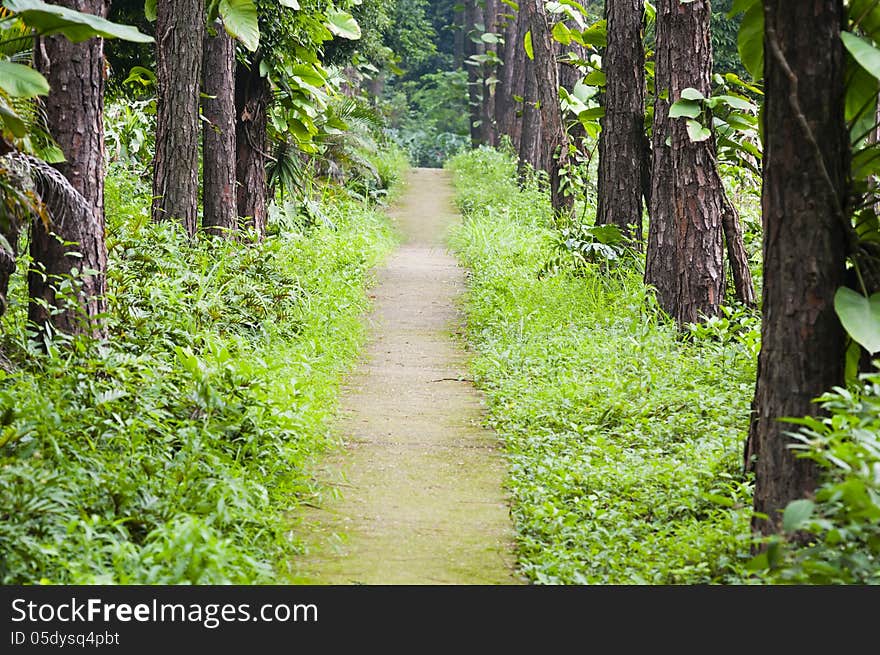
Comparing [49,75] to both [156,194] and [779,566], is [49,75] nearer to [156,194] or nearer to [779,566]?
[156,194]

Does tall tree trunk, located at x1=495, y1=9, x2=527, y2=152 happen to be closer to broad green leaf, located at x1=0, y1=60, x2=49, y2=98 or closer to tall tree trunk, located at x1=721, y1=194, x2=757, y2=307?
tall tree trunk, located at x1=721, y1=194, x2=757, y2=307

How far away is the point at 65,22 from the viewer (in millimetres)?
A: 4500

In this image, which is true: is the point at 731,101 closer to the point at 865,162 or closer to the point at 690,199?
the point at 690,199

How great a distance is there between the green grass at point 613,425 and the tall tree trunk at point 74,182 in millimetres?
2712

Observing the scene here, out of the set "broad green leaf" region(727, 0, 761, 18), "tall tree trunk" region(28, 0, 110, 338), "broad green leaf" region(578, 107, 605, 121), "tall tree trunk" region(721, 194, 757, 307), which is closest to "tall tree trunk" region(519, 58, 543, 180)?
"broad green leaf" region(578, 107, 605, 121)

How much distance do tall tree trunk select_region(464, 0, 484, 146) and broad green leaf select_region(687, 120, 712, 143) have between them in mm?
25673

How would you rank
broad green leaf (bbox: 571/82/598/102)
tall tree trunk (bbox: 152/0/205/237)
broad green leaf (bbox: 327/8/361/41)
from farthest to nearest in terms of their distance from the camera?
broad green leaf (bbox: 327/8/361/41) < broad green leaf (bbox: 571/82/598/102) < tall tree trunk (bbox: 152/0/205/237)

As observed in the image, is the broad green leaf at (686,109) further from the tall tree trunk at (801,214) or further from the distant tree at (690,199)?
the tall tree trunk at (801,214)

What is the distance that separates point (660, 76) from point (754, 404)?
16.0 ft

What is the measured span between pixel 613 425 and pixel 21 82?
3.89 metres

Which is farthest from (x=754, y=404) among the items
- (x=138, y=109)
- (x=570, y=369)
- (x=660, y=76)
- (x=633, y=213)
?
(x=138, y=109)

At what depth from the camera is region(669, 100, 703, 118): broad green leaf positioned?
8.06 metres

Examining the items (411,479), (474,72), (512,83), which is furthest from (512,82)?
(411,479)

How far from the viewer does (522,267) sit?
37.8 ft
